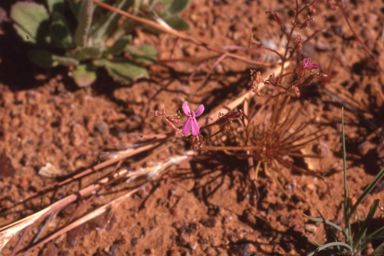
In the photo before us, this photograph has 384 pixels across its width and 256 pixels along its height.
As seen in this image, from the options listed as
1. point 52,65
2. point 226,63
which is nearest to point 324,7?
point 226,63

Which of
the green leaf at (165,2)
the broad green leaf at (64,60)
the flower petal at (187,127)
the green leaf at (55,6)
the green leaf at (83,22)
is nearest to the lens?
the flower petal at (187,127)

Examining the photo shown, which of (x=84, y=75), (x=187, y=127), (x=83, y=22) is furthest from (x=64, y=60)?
(x=187, y=127)

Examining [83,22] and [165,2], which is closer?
[83,22]

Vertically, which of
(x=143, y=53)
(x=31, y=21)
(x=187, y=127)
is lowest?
(x=187, y=127)

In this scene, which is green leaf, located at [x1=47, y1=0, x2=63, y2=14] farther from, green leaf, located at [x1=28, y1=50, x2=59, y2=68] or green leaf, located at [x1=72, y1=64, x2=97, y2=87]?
green leaf, located at [x1=72, y1=64, x2=97, y2=87]

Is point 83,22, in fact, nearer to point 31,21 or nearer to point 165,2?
point 31,21

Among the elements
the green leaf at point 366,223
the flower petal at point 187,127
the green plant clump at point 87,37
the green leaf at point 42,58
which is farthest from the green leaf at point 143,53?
the green leaf at point 366,223

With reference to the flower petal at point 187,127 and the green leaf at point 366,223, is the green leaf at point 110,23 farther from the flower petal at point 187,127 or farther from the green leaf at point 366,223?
the green leaf at point 366,223

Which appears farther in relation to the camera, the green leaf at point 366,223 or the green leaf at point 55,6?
the green leaf at point 55,6
